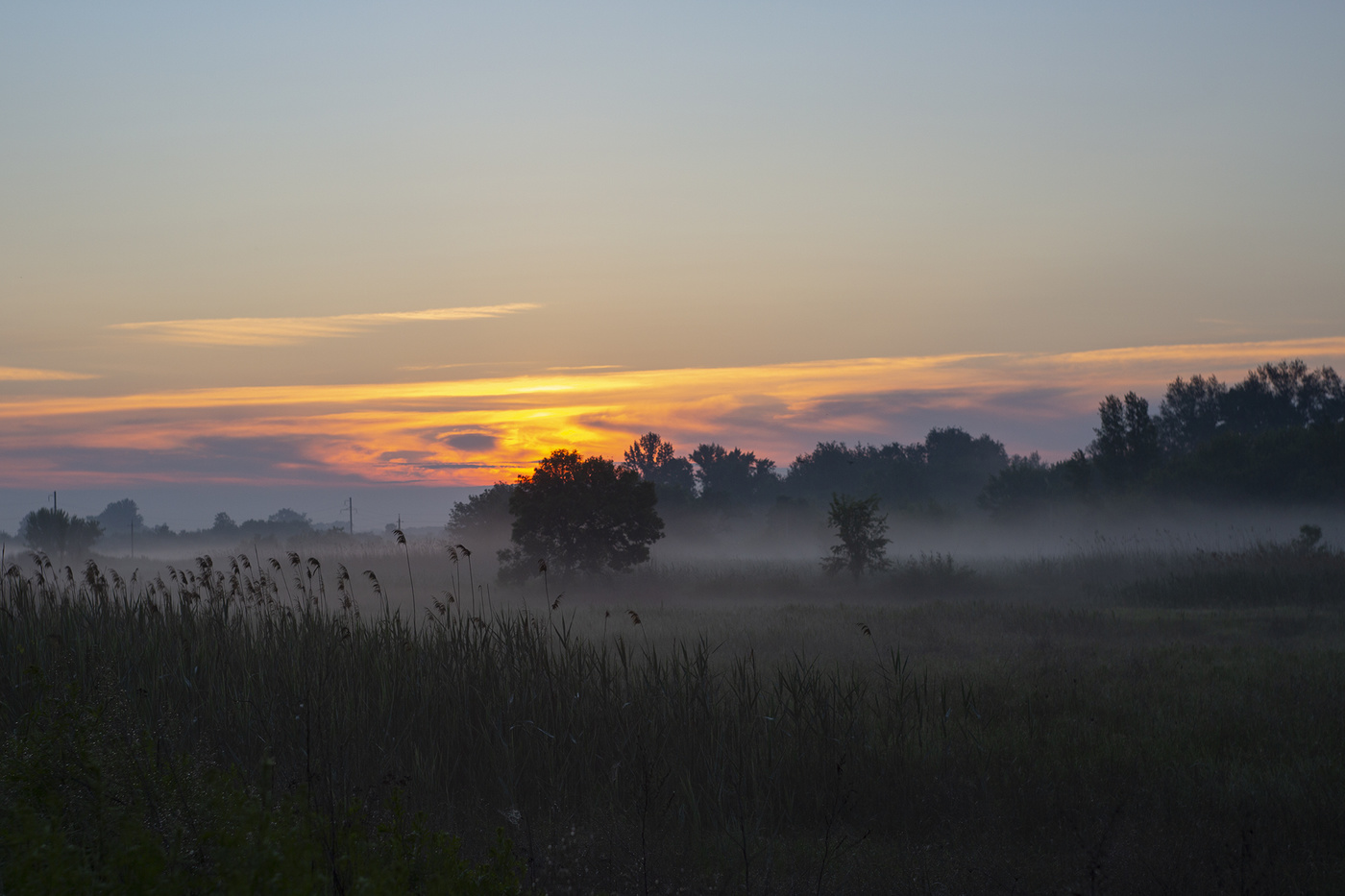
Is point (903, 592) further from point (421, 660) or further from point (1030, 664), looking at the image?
point (421, 660)

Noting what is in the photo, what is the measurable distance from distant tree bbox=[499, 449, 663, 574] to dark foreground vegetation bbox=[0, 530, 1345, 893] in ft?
50.1

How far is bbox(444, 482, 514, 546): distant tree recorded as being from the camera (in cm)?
4322

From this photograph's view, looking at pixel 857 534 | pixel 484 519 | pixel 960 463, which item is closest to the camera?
pixel 857 534

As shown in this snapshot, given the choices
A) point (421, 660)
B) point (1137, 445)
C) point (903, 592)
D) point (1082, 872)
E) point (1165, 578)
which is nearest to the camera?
point (1082, 872)

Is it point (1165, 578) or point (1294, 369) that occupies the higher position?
point (1294, 369)

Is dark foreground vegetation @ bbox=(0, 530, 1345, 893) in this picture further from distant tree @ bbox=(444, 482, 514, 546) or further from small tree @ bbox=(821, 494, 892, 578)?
distant tree @ bbox=(444, 482, 514, 546)

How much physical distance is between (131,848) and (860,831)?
16.3ft

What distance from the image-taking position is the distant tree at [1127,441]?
57594 mm

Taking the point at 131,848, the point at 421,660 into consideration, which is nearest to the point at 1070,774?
the point at 421,660

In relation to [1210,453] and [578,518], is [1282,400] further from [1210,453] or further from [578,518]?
[578,518]

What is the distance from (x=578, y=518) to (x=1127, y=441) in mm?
46099

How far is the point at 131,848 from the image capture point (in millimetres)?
2672

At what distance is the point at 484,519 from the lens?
4450 cm

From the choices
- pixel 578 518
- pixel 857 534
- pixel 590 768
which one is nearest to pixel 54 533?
pixel 578 518
